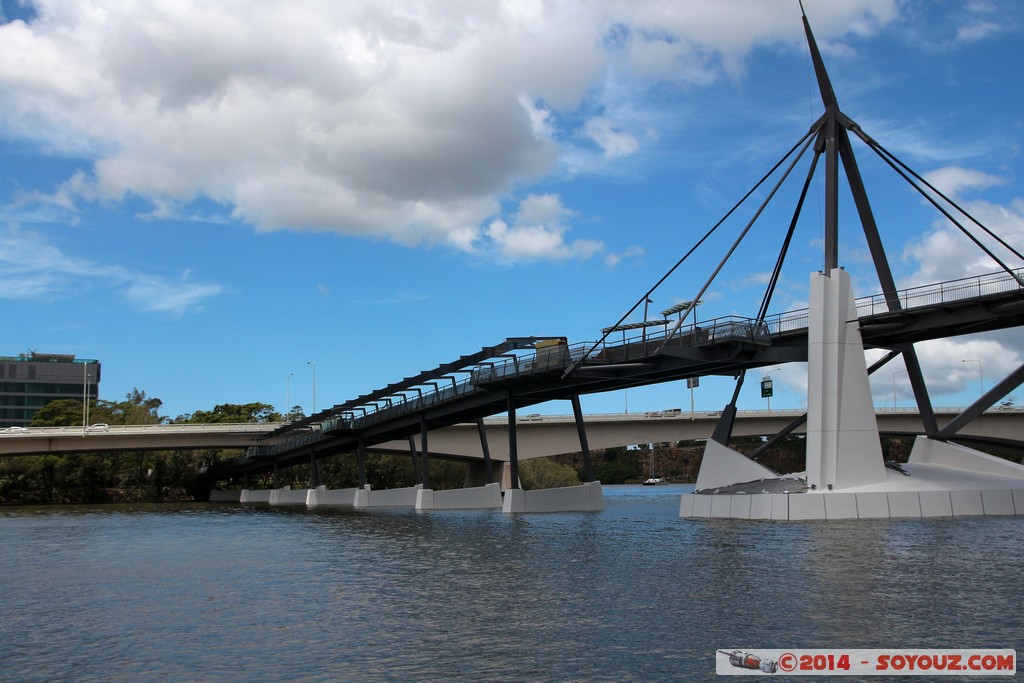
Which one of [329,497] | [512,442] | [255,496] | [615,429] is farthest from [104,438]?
[615,429]

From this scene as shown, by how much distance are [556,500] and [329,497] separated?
1633 inches

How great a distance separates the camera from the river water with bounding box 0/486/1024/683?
56.9ft

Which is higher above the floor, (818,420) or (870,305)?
(870,305)

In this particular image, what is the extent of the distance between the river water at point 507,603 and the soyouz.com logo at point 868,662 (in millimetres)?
495

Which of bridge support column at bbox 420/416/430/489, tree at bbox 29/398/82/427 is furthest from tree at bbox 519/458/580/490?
tree at bbox 29/398/82/427

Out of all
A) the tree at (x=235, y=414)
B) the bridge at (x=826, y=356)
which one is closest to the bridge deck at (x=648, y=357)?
the bridge at (x=826, y=356)

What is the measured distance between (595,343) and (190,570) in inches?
1153

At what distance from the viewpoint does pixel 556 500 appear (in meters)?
66.9

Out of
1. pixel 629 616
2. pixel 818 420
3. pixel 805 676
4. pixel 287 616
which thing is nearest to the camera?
pixel 805 676

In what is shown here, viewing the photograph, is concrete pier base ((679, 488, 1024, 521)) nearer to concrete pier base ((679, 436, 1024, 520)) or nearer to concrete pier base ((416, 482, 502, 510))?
concrete pier base ((679, 436, 1024, 520))

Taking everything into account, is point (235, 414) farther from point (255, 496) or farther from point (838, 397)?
point (838, 397)

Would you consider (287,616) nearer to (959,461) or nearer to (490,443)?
(959,461)

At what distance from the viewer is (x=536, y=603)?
2334cm

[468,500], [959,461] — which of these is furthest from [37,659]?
[468,500]
